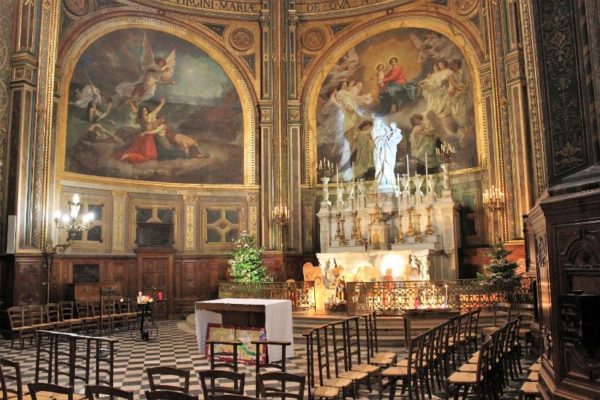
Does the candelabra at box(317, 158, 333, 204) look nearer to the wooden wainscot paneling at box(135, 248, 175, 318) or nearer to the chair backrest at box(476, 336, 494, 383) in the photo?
the wooden wainscot paneling at box(135, 248, 175, 318)

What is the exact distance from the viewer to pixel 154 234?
2067 centimetres

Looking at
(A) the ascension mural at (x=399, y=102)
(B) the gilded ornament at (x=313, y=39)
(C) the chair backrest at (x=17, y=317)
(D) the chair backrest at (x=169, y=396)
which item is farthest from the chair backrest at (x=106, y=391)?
(B) the gilded ornament at (x=313, y=39)

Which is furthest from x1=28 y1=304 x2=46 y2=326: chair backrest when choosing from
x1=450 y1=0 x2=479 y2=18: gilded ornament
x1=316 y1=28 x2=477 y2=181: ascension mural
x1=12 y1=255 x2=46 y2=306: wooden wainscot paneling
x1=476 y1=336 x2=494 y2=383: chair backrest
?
x1=450 y1=0 x2=479 y2=18: gilded ornament

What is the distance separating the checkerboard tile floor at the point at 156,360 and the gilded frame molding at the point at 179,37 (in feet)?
20.7

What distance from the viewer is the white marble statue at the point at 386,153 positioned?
19859 mm

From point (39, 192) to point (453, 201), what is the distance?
1263 centimetres

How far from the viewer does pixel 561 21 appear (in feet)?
19.8

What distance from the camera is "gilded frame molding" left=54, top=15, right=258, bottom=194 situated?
18781 mm

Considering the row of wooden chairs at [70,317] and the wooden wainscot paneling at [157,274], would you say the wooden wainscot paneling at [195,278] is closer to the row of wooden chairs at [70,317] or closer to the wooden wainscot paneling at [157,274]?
the wooden wainscot paneling at [157,274]

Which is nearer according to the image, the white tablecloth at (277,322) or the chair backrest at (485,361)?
the chair backrest at (485,361)

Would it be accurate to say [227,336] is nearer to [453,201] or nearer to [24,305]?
[24,305]

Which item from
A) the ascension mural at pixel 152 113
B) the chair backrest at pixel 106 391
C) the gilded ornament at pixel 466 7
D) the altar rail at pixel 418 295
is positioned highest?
the gilded ornament at pixel 466 7

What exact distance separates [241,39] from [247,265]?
31.1 ft

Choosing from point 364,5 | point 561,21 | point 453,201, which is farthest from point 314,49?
point 561,21
